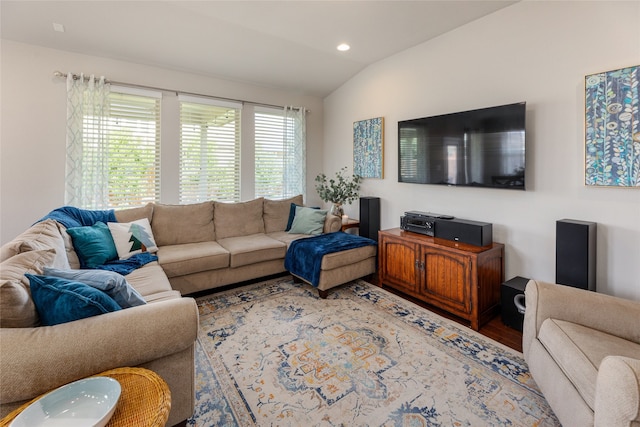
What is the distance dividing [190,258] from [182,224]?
28.0 inches

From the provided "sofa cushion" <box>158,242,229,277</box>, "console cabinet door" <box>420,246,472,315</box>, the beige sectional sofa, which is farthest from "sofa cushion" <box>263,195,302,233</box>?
"console cabinet door" <box>420,246,472,315</box>

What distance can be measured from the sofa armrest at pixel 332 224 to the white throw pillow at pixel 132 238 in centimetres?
196

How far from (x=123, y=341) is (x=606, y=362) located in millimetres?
1920

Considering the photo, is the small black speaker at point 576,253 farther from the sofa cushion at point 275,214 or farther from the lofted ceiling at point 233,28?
the sofa cushion at point 275,214

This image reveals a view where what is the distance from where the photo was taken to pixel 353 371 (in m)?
1.91

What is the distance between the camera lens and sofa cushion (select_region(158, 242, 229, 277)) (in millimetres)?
2777

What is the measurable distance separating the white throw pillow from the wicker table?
6.28ft

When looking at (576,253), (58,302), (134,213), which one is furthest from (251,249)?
(576,253)

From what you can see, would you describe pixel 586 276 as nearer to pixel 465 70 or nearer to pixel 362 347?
pixel 362 347

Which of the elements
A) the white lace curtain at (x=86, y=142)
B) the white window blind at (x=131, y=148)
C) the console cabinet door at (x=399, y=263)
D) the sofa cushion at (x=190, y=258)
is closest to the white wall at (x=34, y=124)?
the white lace curtain at (x=86, y=142)

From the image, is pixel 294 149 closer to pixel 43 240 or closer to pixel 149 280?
pixel 149 280

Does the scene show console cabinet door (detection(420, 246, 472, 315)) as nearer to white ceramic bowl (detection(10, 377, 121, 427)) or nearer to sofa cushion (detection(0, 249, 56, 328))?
white ceramic bowl (detection(10, 377, 121, 427))

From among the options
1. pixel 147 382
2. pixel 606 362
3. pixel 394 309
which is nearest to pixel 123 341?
pixel 147 382

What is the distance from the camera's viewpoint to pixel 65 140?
3.09m
